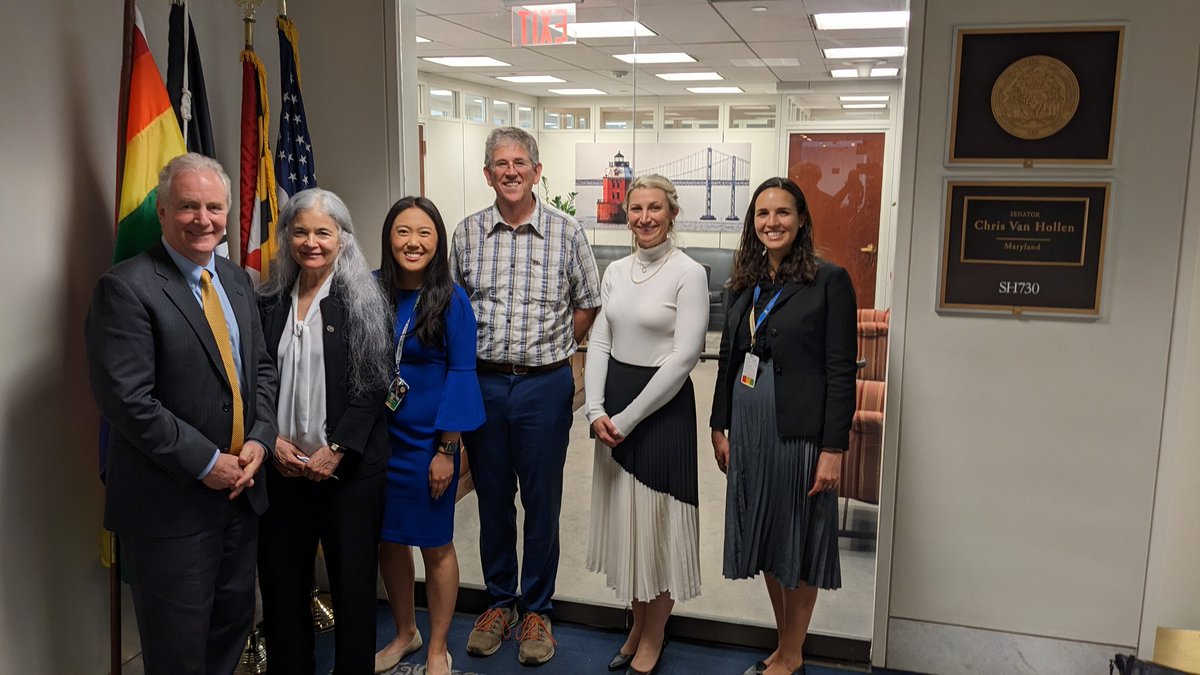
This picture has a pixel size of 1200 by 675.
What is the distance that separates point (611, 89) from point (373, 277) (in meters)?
1.05

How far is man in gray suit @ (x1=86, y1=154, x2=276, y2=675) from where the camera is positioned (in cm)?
193

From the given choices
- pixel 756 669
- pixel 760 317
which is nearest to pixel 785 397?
pixel 760 317

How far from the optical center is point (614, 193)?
115 inches

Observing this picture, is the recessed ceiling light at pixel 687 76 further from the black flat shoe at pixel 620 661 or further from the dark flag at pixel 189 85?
the black flat shoe at pixel 620 661

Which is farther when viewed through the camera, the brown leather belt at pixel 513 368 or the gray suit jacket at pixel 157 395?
the brown leather belt at pixel 513 368

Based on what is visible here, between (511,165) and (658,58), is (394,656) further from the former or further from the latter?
(658,58)

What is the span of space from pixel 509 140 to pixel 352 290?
0.72 m

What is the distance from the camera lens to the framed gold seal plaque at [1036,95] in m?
2.46

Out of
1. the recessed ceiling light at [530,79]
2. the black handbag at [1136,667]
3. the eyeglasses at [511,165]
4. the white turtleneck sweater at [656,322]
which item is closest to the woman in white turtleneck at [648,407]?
the white turtleneck sweater at [656,322]

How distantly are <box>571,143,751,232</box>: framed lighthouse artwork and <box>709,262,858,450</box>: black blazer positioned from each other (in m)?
0.44

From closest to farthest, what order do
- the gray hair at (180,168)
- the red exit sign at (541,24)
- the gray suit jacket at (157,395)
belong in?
1. the gray suit jacket at (157,395)
2. the gray hair at (180,168)
3. the red exit sign at (541,24)

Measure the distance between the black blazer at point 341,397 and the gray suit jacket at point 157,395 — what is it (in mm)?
178

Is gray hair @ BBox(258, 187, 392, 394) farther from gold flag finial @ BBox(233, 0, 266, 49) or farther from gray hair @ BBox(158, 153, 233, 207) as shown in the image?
gold flag finial @ BBox(233, 0, 266, 49)

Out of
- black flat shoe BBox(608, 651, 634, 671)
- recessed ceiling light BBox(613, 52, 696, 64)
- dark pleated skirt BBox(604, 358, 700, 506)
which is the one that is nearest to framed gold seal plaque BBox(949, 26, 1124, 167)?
recessed ceiling light BBox(613, 52, 696, 64)
